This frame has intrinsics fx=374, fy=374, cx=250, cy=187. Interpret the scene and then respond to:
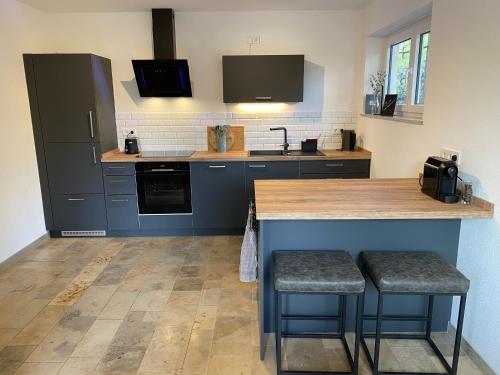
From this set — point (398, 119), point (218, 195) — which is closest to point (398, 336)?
point (398, 119)

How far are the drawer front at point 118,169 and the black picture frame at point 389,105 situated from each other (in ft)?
8.75

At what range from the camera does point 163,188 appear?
410 centimetres

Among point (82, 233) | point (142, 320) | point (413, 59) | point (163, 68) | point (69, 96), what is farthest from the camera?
point (82, 233)

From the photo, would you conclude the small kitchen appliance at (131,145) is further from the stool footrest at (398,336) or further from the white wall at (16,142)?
the stool footrest at (398,336)

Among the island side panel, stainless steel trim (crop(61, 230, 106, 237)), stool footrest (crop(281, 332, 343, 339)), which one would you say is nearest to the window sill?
the island side panel

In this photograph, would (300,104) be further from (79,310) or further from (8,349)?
(8,349)

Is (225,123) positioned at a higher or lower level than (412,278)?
higher

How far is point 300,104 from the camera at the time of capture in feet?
14.6

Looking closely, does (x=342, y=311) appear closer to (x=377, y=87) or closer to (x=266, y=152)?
(x=266, y=152)

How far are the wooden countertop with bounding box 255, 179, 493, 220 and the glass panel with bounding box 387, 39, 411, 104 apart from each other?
4.69 ft

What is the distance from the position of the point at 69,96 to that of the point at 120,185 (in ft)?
3.42

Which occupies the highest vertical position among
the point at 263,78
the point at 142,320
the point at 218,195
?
the point at 263,78

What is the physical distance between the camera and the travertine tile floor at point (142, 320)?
215 cm

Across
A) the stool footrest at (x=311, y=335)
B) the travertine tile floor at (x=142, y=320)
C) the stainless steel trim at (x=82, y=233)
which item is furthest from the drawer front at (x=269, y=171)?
the stool footrest at (x=311, y=335)
